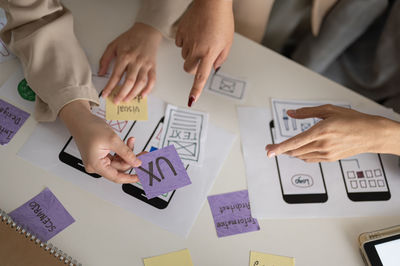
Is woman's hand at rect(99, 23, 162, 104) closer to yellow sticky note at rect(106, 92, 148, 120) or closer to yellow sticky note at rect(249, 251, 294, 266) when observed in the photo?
yellow sticky note at rect(106, 92, 148, 120)

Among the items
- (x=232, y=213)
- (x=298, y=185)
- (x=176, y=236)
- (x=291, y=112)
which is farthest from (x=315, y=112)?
(x=176, y=236)

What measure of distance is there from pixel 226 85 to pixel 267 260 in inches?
16.6

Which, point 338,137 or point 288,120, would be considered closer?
point 338,137

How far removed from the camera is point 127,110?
32.0 inches

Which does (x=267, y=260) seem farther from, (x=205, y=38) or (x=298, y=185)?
(x=205, y=38)

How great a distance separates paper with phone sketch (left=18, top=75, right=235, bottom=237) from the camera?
2.36 feet

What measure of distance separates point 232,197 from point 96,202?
0.94 ft

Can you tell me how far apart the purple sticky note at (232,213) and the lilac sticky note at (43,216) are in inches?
11.7

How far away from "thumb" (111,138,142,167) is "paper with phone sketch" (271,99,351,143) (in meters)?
0.34

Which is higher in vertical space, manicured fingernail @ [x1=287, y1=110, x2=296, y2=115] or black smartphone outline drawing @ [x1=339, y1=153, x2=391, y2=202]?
manicured fingernail @ [x1=287, y1=110, x2=296, y2=115]

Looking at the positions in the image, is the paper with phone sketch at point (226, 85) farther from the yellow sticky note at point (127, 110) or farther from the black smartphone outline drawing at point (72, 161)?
the black smartphone outline drawing at point (72, 161)

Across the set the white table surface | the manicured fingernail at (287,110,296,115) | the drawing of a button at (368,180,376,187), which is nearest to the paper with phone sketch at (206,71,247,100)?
the white table surface

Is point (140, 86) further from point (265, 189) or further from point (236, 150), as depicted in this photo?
point (265, 189)

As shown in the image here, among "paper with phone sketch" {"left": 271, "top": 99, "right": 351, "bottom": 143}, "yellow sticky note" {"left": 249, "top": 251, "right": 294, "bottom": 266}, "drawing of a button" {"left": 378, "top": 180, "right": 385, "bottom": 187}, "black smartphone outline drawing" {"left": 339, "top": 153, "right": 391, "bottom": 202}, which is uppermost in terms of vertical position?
"paper with phone sketch" {"left": 271, "top": 99, "right": 351, "bottom": 143}
